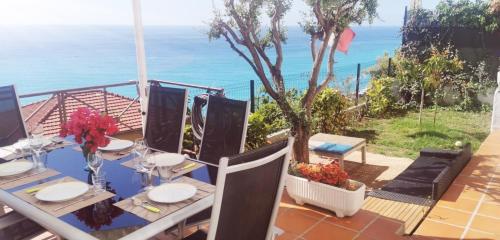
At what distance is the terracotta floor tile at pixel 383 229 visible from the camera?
2369 mm

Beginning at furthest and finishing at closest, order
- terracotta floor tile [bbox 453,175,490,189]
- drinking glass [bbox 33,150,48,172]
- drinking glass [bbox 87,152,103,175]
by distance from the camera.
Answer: terracotta floor tile [bbox 453,175,490,189]
drinking glass [bbox 33,150,48,172]
drinking glass [bbox 87,152,103,175]

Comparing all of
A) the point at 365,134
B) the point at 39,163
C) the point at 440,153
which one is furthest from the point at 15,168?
the point at 365,134

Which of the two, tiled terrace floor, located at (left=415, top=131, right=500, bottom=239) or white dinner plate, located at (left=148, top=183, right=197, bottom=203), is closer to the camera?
white dinner plate, located at (left=148, top=183, right=197, bottom=203)

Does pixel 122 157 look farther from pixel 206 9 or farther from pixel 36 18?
pixel 36 18

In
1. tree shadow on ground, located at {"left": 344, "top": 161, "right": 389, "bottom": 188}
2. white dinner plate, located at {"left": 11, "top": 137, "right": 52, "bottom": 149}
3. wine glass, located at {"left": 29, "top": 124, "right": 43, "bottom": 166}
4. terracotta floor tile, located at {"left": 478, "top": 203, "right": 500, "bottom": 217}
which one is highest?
wine glass, located at {"left": 29, "top": 124, "right": 43, "bottom": 166}

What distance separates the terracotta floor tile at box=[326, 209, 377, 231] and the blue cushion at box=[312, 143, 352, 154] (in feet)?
6.78

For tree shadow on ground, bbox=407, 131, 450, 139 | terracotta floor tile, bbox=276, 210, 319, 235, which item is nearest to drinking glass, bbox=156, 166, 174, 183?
terracotta floor tile, bbox=276, 210, 319, 235

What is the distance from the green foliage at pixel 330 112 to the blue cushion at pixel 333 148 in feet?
3.39

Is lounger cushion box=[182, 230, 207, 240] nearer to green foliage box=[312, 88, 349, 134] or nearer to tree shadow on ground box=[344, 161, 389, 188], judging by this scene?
tree shadow on ground box=[344, 161, 389, 188]

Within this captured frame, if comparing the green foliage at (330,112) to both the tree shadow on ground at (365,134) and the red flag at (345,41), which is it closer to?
the tree shadow on ground at (365,134)

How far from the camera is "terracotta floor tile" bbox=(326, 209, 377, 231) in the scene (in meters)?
2.49

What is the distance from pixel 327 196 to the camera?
262cm

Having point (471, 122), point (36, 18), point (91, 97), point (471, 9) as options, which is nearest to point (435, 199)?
point (471, 122)

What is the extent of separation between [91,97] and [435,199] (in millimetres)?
5966
